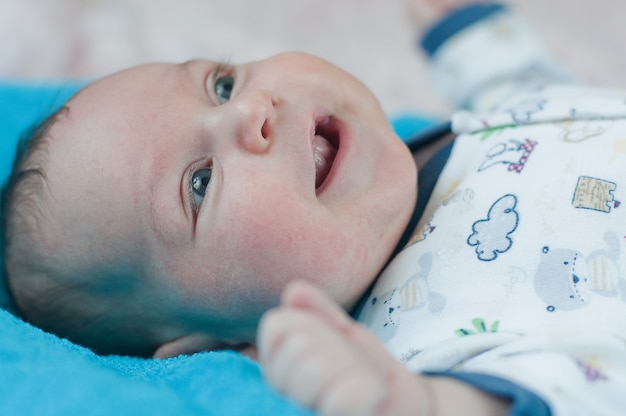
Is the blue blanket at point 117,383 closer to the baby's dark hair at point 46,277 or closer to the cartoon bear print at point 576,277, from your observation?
the baby's dark hair at point 46,277

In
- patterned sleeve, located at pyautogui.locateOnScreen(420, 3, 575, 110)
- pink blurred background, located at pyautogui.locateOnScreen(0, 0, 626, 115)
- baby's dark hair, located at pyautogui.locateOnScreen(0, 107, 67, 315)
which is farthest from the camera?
pink blurred background, located at pyautogui.locateOnScreen(0, 0, 626, 115)

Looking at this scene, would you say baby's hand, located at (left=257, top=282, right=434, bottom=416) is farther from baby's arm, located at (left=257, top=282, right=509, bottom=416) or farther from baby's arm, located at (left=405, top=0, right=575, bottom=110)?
baby's arm, located at (left=405, top=0, right=575, bottom=110)

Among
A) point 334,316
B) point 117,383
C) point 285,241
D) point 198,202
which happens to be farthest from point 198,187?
point 334,316

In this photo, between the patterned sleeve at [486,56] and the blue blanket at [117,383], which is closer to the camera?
the blue blanket at [117,383]

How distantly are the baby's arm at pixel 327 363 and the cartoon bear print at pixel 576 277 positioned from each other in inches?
10.3

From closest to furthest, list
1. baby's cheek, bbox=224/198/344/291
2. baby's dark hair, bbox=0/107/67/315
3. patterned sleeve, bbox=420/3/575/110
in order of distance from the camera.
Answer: baby's cheek, bbox=224/198/344/291, baby's dark hair, bbox=0/107/67/315, patterned sleeve, bbox=420/3/575/110

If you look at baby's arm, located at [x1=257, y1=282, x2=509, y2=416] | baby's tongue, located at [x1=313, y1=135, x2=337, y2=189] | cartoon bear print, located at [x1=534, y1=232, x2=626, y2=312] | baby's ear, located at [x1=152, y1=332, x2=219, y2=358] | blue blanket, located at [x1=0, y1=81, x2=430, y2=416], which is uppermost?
baby's tongue, located at [x1=313, y1=135, x2=337, y2=189]

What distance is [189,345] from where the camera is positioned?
923 millimetres

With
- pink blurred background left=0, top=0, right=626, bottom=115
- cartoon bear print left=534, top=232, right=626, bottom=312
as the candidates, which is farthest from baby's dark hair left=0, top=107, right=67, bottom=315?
pink blurred background left=0, top=0, right=626, bottom=115

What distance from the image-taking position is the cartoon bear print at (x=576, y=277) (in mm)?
752

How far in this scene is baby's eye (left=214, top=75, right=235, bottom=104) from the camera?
0.95 meters

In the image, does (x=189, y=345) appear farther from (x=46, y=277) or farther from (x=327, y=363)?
(x=327, y=363)

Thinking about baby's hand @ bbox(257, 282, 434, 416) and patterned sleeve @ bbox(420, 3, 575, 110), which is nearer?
baby's hand @ bbox(257, 282, 434, 416)

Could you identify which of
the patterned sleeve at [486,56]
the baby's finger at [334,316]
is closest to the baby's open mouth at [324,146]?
the baby's finger at [334,316]
